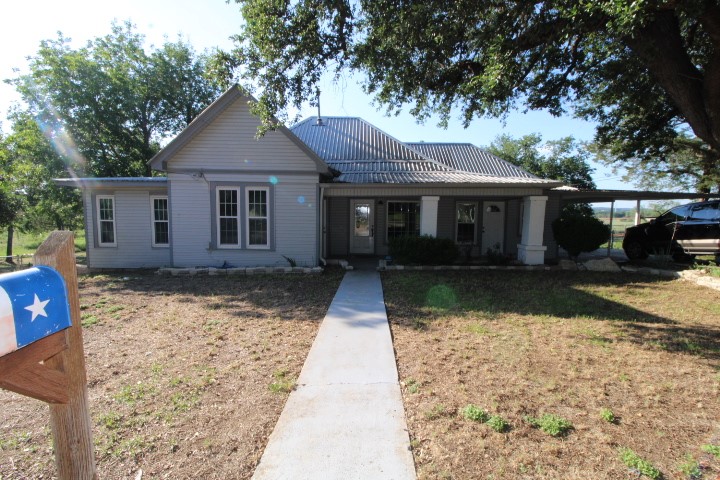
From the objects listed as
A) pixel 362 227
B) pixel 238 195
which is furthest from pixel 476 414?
pixel 362 227

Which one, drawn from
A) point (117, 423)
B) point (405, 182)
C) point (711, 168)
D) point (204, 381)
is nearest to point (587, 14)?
point (405, 182)

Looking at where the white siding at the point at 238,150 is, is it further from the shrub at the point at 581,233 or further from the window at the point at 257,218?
the shrub at the point at 581,233

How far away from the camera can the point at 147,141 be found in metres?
20.9

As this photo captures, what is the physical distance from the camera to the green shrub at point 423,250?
430 inches

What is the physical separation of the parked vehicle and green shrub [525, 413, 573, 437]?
12.2 meters

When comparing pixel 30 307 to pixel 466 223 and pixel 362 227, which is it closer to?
pixel 362 227

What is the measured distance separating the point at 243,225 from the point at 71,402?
9.54 metres

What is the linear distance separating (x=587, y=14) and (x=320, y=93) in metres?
5.20

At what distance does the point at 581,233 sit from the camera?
458 inches

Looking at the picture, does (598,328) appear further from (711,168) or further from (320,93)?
(711,168)

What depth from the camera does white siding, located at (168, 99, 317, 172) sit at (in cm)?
1041

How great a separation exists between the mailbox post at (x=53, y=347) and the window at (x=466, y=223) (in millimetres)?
13242

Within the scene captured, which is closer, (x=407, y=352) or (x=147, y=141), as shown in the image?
(x=407, y=352)

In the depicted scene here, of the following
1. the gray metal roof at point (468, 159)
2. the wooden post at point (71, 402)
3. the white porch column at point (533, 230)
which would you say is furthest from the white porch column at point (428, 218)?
the wooden post at point (71, 402)
